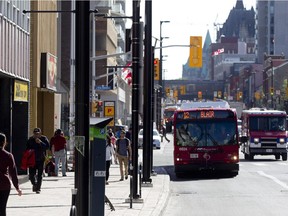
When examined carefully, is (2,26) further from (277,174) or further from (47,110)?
(277,174)

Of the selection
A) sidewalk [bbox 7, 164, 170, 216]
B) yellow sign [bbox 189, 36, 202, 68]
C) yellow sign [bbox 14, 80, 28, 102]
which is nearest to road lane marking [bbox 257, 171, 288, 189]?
sidewalk [bbox 7, 164, 170, 216]

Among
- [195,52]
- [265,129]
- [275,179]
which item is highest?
[195,52]

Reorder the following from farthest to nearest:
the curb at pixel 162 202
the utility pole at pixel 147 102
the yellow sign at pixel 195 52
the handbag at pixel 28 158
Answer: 1. the yellow sign at pixel 195 52
2. the utility pole at pixel 147 102
3. the handbag at pixel 28 158
4. the curb at pixel 162 202

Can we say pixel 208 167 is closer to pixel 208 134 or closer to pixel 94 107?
pixel 208 134

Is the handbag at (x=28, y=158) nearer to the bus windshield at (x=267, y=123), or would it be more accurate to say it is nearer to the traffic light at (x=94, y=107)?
the traffic light at (x=94, y=107)

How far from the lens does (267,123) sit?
51750 mm

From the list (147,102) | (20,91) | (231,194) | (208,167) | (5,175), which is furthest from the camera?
(208,167)

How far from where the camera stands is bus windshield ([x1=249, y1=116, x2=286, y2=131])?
5166cm

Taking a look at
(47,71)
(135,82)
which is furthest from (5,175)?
(47,71)

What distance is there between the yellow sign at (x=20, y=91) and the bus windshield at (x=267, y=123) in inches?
841

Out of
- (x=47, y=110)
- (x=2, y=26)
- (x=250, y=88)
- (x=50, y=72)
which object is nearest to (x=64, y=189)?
(x=2, y=26)

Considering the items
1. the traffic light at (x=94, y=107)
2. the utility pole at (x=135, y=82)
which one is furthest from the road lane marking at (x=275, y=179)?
the traffic light at (x=94, y=107)

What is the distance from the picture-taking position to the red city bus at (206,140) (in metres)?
37.5

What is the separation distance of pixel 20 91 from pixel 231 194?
8377mm
